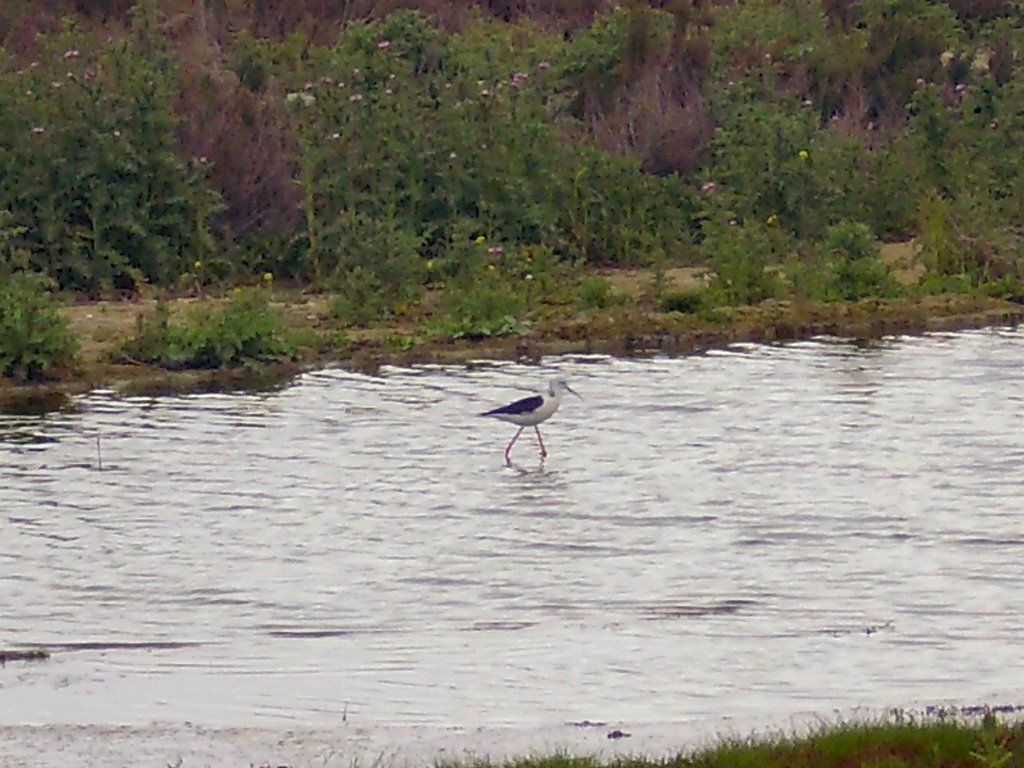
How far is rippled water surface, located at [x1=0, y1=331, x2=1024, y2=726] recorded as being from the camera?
30.6 feet

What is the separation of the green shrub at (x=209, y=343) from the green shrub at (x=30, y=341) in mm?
639

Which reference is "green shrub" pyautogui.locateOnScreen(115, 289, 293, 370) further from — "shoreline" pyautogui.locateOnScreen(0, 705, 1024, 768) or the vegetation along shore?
"shoreline" pyautogui.locateOnScreen(0, 705, 1024, 768)

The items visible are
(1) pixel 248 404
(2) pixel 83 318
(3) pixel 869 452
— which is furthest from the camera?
(2) pixel 83 318

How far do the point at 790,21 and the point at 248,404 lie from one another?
13348 mm

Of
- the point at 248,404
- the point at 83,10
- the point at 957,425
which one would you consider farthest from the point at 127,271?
the point at 83,10

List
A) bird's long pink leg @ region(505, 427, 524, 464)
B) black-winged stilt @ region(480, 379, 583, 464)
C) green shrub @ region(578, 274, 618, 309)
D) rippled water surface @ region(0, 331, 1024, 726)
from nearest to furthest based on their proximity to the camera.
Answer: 1. rippled water surface @ region(0, 331, 1024, 726)
2. bird's long pink leg @ region(505, 427, 524, 464)
3. black-winged stilt @ region(480, 379, 583, 464)
4. green shrub @ region(578, 274, 618, 309)

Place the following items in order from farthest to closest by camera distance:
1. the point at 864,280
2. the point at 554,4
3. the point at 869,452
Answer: the point at 554,4
the point at 864,280
the point at 869,452

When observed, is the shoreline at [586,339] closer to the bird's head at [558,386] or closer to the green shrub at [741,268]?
the green shrub at [741,268]

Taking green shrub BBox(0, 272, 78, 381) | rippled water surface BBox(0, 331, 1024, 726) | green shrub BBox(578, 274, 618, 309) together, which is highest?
green shrub BBox(0, 272, 78, 381)

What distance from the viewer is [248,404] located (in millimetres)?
16125

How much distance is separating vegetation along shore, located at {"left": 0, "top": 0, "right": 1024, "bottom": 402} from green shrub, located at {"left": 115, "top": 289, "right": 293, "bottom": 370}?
0.07ft

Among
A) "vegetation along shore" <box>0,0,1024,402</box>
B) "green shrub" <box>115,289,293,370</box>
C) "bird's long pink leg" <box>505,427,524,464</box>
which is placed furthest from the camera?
"vegetation along shore" <box>0,0,1024,402</box>

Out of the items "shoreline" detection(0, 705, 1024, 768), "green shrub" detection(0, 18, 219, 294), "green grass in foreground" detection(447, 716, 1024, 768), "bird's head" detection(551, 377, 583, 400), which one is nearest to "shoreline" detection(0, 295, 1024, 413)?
"green shrub" detection(0, 18, 219, 294)

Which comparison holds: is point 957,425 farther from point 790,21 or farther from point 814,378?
point 790,21
